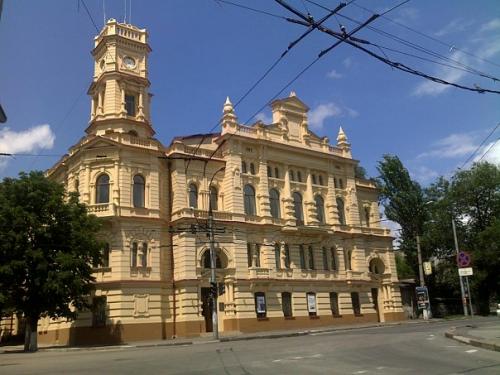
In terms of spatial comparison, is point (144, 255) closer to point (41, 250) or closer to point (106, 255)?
point (106, 255)

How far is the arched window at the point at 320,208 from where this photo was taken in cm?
4973

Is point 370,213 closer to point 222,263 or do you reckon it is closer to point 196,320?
point 222,263

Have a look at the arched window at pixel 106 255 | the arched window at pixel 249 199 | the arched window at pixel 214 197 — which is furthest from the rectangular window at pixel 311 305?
the arched window at pixel 106 255

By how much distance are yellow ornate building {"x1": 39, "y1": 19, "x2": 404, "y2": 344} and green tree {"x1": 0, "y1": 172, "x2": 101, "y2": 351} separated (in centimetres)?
481

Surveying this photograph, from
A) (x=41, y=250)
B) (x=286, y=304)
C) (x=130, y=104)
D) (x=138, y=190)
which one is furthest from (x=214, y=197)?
(x=41, y=250)

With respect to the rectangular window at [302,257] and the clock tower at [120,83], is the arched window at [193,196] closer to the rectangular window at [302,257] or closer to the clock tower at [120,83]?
the clock tower at [120,83]

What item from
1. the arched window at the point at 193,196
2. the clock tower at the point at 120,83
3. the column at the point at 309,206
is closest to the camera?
the arched window at the point at 193,196

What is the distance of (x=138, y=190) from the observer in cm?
4091

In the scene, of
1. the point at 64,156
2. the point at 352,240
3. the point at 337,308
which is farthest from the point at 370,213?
the point at 64,156

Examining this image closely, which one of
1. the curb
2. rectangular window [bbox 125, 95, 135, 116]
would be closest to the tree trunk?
rectangular window [bbox 125, 95, 135, 116]

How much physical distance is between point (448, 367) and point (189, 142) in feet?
126

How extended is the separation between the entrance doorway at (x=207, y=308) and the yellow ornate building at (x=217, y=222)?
16 centimetres

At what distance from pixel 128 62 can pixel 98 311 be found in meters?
22.5

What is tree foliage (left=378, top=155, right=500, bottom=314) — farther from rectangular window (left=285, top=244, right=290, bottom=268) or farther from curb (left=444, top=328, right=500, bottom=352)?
curb (left=444, top=328, right=500, bottom=352)
